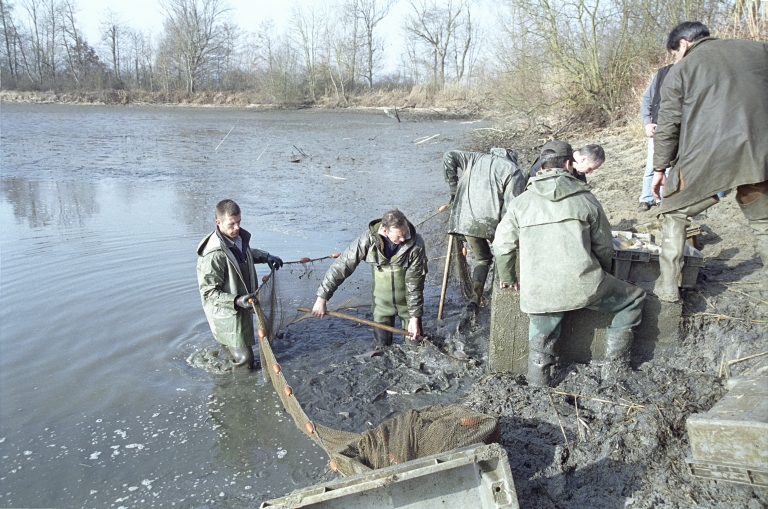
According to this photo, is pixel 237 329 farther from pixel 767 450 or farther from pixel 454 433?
pixel 767 450

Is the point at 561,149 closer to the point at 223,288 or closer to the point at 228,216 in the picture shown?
the point at 228,216

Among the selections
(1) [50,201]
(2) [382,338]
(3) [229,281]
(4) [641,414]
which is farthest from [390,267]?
(1) [50,201]

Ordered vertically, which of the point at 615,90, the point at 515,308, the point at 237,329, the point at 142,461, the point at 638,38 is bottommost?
the point at 142,461

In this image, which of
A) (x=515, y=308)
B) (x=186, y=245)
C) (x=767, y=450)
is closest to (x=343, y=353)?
(x=515, y=308)

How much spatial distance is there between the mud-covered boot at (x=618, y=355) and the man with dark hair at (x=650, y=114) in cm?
309

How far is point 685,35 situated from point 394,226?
253cm

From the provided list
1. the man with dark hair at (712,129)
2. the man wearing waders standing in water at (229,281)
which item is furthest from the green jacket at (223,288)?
the man with dark hair at (712,129)

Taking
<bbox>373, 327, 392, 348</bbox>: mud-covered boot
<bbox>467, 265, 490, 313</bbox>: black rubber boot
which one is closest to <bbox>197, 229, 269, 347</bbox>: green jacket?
<bbox>373, 327, 392, 348</bbox>: mud-covered boot

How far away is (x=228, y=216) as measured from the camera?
504 centimetres

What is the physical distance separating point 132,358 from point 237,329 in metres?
1.32

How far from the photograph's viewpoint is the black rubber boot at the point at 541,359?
4.29 metres

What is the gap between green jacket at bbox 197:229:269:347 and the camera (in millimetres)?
5086

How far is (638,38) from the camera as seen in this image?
15.4 metres

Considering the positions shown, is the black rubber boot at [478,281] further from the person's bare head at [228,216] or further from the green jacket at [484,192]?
the person's bare head at [228,216]
